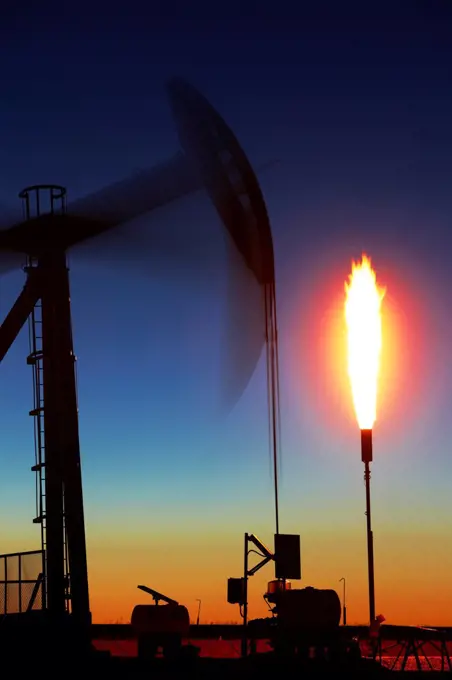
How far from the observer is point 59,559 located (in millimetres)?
32781

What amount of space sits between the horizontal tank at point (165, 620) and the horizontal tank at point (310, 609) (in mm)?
3856

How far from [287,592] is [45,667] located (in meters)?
6.71

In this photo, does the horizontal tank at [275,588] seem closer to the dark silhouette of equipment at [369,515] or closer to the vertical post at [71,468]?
the dark silhouette of equipment at [369,515]

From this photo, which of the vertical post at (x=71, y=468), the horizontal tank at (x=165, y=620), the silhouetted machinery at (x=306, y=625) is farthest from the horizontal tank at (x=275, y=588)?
the vertical post at (x=71, y=468)

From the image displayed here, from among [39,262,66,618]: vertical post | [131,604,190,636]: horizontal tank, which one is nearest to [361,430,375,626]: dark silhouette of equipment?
[131,604,190,636]: horizontal tank

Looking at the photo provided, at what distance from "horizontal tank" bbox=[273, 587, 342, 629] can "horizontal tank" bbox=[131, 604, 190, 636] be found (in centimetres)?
386

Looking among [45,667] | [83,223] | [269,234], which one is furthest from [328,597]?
[83,223]

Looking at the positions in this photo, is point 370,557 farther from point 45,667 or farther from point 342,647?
point 45,667

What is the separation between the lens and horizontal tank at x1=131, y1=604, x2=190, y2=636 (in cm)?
3212

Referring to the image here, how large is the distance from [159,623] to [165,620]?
0.20 meters

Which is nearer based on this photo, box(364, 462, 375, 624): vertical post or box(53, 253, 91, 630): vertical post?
box(364, 462, 375, 624): vertical post

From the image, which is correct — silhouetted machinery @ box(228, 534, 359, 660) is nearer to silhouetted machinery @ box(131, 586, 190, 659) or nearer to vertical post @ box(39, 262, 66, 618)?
silhouetted machinery @ box(131, 586, 190, 659)

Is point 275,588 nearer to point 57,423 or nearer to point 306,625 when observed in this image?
point 306,625

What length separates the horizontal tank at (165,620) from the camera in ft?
105
